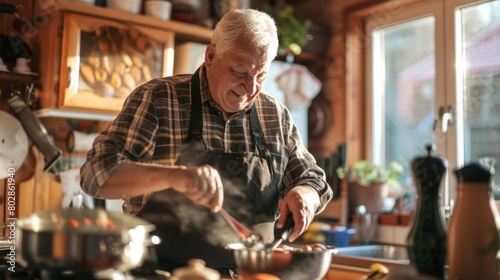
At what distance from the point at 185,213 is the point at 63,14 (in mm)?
1501

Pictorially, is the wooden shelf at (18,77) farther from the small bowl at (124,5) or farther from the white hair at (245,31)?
the white hair at (245,31)

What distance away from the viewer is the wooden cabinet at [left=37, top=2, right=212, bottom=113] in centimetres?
277

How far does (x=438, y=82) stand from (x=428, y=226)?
2147 millimetres

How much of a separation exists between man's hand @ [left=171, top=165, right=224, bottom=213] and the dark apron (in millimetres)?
298

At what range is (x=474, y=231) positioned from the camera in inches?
51.7

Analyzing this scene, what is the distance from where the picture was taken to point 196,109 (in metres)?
1.88

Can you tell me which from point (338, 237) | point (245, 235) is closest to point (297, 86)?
point (338, 237)

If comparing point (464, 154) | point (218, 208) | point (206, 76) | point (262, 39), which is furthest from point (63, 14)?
point (464, 154)

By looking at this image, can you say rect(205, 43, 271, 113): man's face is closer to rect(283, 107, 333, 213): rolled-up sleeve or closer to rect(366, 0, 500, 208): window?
rect(283, 107, 333, 213): rolled-up sleeve

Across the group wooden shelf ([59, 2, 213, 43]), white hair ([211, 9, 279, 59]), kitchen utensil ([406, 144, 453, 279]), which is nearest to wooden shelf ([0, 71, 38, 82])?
wooden shelf ([59, 2, 213, 43])

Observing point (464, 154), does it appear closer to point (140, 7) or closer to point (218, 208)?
point (140, 7)

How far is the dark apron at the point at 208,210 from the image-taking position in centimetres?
170

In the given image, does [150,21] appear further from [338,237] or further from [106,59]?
[338,237]

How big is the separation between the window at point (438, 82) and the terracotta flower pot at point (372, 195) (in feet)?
0.82
